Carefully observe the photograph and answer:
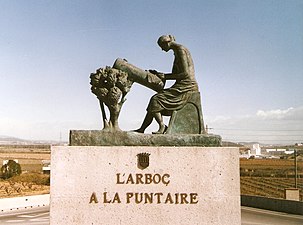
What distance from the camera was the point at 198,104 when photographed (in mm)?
6738

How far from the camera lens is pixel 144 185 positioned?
6.07 m

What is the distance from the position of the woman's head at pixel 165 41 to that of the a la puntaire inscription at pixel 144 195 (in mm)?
2506

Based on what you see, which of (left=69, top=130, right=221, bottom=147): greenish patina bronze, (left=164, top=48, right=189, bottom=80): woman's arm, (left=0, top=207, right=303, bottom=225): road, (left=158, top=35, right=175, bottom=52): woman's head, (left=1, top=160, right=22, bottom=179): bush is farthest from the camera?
(left=1, top=160, right=22, bottom=179): bush

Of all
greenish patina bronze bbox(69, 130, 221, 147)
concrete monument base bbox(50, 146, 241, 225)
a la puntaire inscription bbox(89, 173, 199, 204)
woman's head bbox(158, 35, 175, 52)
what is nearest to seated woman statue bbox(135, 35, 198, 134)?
woman's head bbox(158, 35, 175, 52)

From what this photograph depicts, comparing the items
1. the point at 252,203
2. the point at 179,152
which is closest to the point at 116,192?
the point at 179,152

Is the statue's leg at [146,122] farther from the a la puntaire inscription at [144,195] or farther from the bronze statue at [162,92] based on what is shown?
the a la puntaire inscription at [144,195]

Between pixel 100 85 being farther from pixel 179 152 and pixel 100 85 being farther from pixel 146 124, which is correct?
pixel 179 152

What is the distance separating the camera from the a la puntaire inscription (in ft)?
19.7

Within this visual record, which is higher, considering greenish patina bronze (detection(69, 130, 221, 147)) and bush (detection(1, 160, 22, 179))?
greenish patina bronze (detection(69, 130, 221, 147))

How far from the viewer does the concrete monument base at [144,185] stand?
5953mm

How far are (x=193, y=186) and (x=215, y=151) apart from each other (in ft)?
2.33

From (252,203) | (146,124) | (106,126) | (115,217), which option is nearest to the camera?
(115,217)

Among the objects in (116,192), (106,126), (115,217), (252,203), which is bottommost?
(252,203)

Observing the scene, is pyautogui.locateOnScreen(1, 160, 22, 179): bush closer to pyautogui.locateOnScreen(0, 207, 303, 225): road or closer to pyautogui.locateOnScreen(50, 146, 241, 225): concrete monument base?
pyautogui.locateOnScreen(0, 207, 303, 225): road
